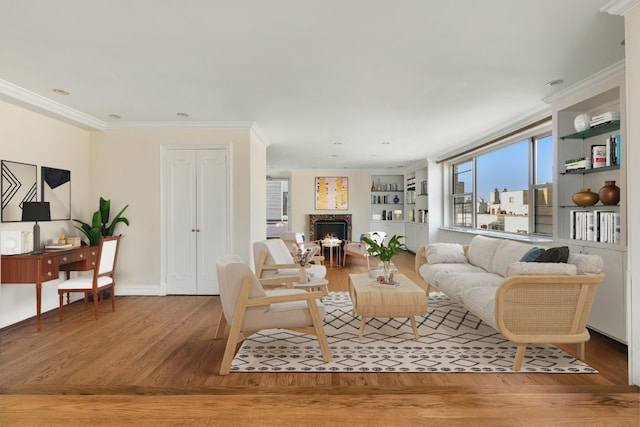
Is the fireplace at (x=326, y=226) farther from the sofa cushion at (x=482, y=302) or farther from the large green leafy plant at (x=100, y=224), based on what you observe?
the sofa cushion at (x=482, y=302)

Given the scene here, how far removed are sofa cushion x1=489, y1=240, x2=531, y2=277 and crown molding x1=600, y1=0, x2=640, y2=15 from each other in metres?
2.36

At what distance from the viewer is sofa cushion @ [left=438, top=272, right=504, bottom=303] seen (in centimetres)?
384

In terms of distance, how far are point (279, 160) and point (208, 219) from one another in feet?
13.3

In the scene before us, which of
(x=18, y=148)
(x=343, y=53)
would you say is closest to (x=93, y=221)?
(x=18, y=148)

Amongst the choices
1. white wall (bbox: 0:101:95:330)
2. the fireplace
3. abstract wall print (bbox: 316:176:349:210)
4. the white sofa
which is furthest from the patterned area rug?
abstract wall print (bbox: 316:176:349:210)

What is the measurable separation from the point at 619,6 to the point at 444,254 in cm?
339

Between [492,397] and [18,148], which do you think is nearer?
[492,397]

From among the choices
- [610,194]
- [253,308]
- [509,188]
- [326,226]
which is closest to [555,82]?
[610,194]

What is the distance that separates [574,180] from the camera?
4184 mm

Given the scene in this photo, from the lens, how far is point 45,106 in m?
4.23

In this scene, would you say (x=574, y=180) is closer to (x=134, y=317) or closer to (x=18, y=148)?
(x=134, y=317)

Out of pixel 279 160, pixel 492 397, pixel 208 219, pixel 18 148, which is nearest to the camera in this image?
pixel 492 397

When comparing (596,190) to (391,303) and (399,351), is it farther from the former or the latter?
(399,351)

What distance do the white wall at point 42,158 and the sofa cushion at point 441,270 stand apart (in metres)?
4.62
